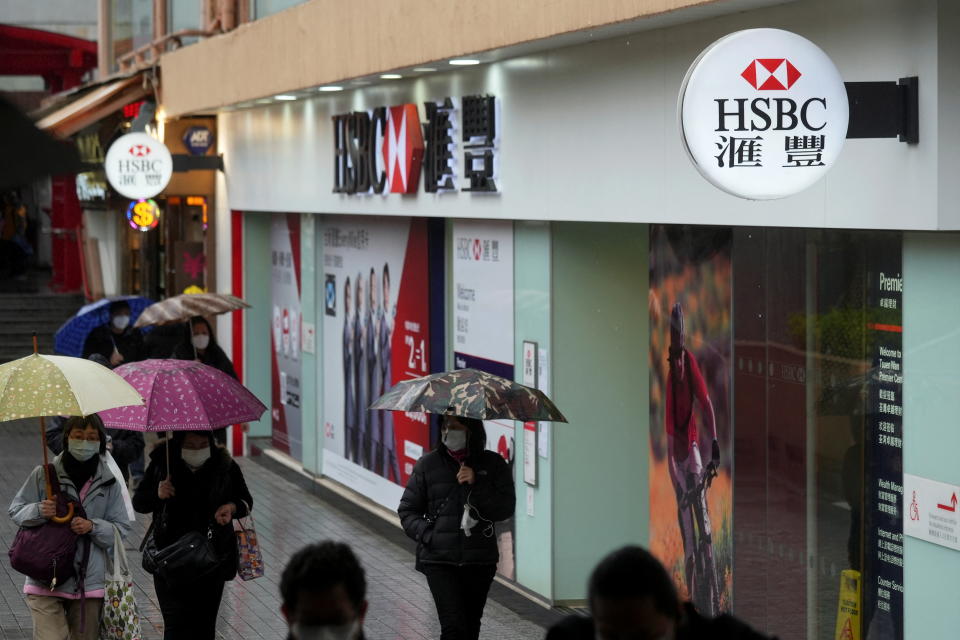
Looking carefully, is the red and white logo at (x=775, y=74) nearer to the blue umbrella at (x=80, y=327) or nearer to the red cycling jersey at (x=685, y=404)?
the red cycling jersey at (x=685, y=404)

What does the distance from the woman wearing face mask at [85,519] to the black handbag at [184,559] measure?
28cm

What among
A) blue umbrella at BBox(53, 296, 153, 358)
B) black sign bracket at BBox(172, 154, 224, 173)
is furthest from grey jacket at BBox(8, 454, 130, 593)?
black sign bracket at BBox(172, 154, 224, 173)

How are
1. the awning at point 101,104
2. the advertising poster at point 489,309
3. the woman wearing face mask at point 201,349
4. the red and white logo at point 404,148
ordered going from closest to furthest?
the advertising poster at point 489,309, the red and white logo at point 404,148, the woman wearing face mask at point 201,349, the awning at point 101,104

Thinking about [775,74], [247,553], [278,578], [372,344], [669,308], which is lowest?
[278,578]

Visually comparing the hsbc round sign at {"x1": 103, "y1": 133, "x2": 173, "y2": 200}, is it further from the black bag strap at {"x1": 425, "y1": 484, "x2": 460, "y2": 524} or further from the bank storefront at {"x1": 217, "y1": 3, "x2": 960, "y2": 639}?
the black bag strap at {"x1": 425, "y1": 484, "x2": 460, "y2": 524}

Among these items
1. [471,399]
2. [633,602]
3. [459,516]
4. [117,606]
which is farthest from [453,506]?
[633,602]

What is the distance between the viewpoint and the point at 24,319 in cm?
3041

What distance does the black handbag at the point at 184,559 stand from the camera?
800 cm

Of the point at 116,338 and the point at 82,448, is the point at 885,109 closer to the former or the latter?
the point at 82,448

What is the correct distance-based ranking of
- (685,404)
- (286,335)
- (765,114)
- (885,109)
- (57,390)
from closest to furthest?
(765,114), (885,109), (57,390), (685,404), (286,335)

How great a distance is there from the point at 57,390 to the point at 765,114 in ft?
12.6

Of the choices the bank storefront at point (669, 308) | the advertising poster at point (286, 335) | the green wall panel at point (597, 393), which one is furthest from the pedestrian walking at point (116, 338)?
the green wall panel at point (597, 393)

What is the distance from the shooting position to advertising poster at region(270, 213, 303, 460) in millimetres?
17422

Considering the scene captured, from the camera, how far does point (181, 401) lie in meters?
8.26
